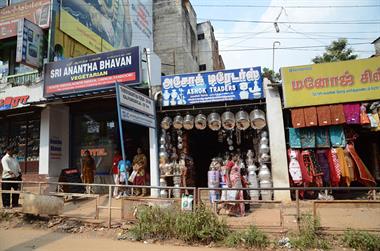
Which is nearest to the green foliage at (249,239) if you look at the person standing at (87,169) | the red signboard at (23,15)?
the person standing at (87,169)

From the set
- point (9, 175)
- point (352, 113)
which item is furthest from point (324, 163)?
point (9, 175)

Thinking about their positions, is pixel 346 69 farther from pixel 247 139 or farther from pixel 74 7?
pixel 74 7

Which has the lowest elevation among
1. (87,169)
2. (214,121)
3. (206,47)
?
(87,169)

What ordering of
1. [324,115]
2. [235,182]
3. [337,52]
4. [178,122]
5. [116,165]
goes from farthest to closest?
1. [337,52]
2. [116,165]
3. [178,122]
4. [324,115]
5. [235,182]

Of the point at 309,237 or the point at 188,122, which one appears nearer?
the point at 309,237

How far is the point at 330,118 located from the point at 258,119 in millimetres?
2002

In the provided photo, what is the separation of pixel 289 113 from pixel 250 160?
1.96m

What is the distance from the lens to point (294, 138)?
944 centimetres

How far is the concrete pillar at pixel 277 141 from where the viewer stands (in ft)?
30.0

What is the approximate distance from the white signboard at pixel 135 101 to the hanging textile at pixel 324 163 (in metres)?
5.03

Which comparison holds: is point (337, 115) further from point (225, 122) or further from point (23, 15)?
point (23, 15)

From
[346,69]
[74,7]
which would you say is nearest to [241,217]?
[346,69]

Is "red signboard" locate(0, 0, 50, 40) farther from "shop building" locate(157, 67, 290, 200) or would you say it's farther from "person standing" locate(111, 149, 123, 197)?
"shop building" locate(157, 67, 290, 200)

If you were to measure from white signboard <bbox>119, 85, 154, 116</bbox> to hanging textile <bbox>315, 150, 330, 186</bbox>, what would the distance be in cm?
503
